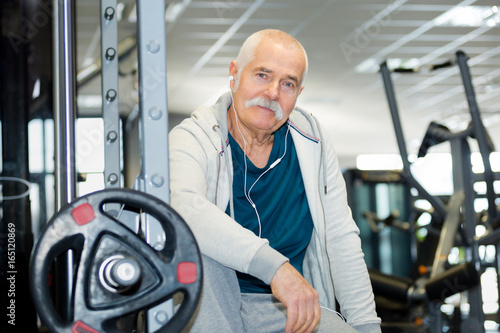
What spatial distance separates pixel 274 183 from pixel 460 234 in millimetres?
2284

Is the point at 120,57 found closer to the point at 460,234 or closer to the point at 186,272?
the point at 460,234

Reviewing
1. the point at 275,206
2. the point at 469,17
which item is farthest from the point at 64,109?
the point at 469,17

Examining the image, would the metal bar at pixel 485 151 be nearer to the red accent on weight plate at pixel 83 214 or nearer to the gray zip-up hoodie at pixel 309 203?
the gray zip-up hoodie at pixel 309 203

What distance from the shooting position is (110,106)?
144cm

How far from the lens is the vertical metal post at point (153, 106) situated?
0.95 meters

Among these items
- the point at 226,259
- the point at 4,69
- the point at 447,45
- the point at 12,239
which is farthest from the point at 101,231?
the point at 447,45

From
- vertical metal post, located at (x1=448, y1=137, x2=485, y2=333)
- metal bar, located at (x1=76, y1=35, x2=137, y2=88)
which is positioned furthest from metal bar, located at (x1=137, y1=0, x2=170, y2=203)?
vertical metal post, located at (x1=448, y1=137, x2=485, y2=333)

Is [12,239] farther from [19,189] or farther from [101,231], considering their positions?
[101,231]

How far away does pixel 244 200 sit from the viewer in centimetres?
147

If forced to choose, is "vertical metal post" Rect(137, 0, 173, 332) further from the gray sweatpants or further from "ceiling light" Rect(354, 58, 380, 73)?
"ceiling light" Rect(354, 58, 380, 73)

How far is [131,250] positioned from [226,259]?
0.89 ft

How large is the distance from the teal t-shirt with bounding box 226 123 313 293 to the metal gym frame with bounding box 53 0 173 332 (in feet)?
1.09

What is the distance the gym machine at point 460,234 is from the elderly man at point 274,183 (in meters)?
1.75

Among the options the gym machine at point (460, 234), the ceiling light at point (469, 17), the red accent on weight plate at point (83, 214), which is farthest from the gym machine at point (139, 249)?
the ceiling light at point (469, 17)
